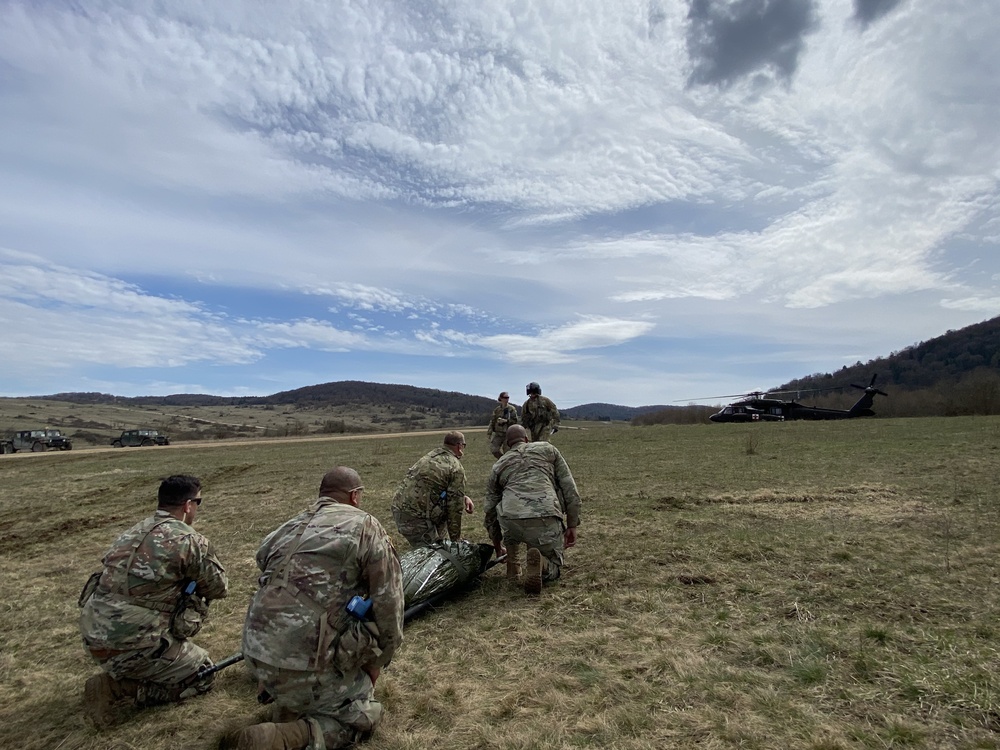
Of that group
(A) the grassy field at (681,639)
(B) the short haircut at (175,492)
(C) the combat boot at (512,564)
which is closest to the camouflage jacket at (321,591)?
(A) the grassy field at (681,639)

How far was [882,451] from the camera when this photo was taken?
1580cm

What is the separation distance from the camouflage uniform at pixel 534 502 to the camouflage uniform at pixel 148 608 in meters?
2.96

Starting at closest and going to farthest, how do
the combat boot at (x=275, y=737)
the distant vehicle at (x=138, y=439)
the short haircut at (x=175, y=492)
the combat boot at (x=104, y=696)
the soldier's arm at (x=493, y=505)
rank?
1. the combat boot at (x=275, y=737)
2. the combat boot at (x=104, y=696)
3. the short haircut at (x=175, y=492)
4. the soldier's arm at (x=493, y=505)
5. the distant vehicle at (x=138, y=439)

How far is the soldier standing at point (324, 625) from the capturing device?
3205mm

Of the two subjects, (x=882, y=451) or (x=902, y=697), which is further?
(x=882, y=451)

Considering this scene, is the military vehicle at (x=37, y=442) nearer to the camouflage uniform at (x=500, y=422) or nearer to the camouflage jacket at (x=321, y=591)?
the camouflage uniform at (x=500, y=422)

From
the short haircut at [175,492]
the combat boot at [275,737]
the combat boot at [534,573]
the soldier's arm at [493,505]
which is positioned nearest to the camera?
the combat boot at [275,737]

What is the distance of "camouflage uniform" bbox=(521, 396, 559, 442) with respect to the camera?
12.4 m

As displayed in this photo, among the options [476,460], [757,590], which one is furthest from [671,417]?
[757,590]

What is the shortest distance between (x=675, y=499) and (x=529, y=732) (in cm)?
750

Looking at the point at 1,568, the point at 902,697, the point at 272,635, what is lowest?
the point at 1,568

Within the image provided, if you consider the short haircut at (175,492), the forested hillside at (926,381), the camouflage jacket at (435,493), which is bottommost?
the camouflage jacket at (435,493)

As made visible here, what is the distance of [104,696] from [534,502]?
3816 mm

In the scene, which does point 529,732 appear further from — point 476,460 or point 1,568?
point 476,460
